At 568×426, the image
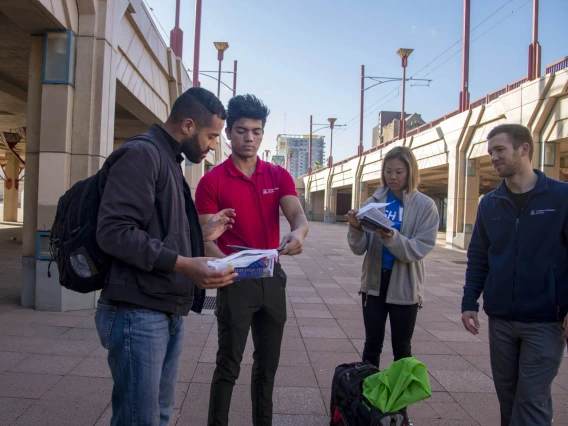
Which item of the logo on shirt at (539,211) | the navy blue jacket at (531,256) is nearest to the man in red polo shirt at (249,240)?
the navy blue jacket at (531,256)

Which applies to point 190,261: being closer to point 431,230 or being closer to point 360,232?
point 360,232

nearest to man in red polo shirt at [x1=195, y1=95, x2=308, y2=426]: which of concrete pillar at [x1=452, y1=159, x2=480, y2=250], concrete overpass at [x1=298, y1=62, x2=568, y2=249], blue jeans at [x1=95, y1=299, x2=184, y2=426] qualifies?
blue jeans at [x1=95, y1=299, x2=184, y2=426]

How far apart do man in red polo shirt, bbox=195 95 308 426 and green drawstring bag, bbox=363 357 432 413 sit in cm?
63

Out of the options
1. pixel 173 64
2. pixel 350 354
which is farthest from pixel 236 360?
pixel 173 64

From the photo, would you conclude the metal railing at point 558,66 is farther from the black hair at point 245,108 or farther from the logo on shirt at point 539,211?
the black hair at point 245,108

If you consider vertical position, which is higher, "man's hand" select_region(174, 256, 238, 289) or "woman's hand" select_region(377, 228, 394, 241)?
"woman's hand" select_region(377, 228, 394, 241)

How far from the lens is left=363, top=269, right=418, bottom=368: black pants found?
10.7ft

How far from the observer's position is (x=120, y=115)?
12.9 metres

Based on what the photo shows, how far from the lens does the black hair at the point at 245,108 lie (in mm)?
2844

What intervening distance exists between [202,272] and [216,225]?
735mm

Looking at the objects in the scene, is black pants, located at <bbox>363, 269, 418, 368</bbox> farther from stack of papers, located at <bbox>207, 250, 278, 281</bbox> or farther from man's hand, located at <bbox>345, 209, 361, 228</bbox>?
stack of papers, located at <bbox>207, 250, 278, 281</bbox>

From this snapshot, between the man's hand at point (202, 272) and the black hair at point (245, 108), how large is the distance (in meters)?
1.28

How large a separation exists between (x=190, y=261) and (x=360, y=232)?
5.94 feet

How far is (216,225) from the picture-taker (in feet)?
8.28
